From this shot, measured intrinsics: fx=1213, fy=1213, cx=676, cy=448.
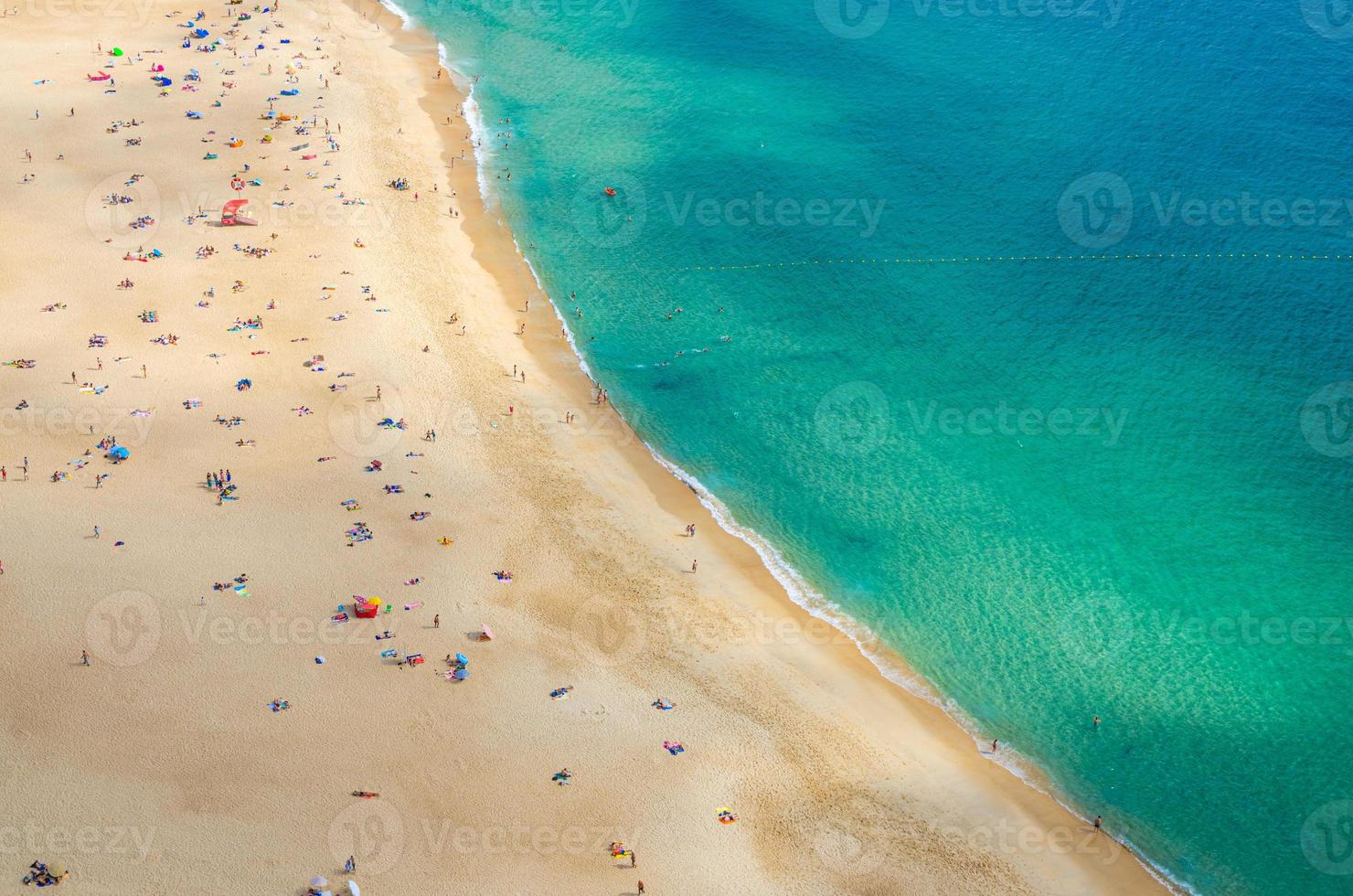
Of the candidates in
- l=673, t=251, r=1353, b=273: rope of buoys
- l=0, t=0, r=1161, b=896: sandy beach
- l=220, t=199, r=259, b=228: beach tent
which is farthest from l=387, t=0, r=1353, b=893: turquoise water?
l=220, t=199, r=259, b=228: beach tent

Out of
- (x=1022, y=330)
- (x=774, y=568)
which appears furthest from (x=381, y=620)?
(x=1022, y=330)

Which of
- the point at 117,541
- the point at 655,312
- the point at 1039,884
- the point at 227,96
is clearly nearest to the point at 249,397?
the point at 117,541

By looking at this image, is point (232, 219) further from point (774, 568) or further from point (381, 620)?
point (774, 568)

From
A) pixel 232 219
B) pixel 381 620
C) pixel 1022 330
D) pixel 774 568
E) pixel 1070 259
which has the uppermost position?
pixel 1070 259

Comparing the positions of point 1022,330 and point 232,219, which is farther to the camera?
point 232,219

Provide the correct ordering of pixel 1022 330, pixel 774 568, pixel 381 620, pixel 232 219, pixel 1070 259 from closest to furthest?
pixel 381 620 < pixel 774 568 < pixel 1022 330 < pixel 232 219 < pixel 1070 259

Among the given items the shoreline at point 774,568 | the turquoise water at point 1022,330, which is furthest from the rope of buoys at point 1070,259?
the shoreline at point 774,568
